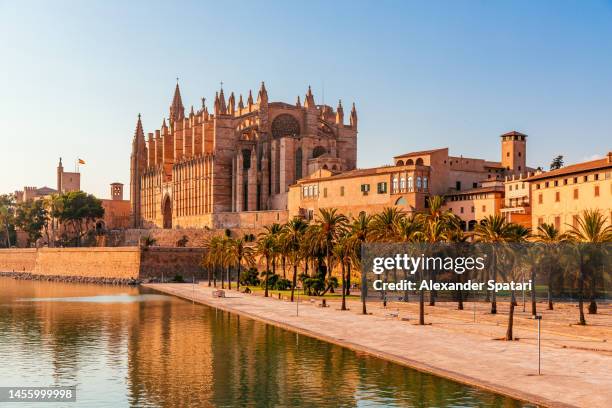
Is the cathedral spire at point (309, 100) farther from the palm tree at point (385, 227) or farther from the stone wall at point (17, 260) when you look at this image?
the palm tree at point (385, 227)

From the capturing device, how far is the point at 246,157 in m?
113

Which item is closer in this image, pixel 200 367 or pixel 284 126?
pixel 200 367

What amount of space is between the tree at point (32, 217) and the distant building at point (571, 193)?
9226cm

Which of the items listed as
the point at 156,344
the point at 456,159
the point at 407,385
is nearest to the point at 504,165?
the point at 456,159

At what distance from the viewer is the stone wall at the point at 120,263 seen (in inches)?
3679

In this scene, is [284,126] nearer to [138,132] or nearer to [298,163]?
[298,163]

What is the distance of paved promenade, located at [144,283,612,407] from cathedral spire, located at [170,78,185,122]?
99.8 m

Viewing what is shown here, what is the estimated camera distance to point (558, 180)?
6562 cm

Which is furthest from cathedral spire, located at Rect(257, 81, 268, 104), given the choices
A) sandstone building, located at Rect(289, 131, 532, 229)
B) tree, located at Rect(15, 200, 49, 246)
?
tree, located at Rect(15, 200, 49, 246)

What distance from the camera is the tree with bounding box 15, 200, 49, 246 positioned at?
138 metres

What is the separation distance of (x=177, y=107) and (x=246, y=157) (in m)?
40.5

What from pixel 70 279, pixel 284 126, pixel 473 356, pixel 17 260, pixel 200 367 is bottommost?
pixel 200 367

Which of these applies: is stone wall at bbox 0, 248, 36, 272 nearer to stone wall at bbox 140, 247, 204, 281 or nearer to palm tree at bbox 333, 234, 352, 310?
stone wall at bbox 140, 247, 204, 281

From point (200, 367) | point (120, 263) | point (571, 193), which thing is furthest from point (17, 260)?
point (200, 367)
